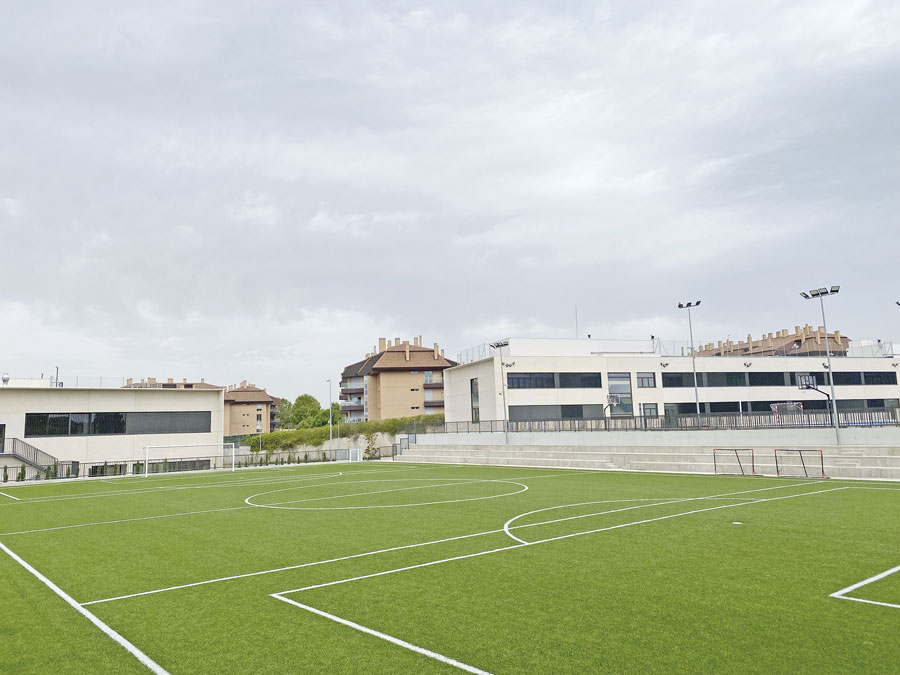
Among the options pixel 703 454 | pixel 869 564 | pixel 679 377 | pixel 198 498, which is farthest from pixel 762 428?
pixel 679 377

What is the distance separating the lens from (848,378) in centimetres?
6894

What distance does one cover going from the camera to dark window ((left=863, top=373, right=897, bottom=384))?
69875 millimetres

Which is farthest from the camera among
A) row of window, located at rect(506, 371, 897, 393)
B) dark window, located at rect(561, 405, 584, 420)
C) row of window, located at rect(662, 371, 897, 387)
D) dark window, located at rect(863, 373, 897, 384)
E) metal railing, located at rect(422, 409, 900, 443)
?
dark window, located at rect(863, 373, 897, 384)

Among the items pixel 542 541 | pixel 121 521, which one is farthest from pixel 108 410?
pixel 542 541

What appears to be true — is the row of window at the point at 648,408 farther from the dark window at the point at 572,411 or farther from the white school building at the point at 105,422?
the white school building at the point at 105,422

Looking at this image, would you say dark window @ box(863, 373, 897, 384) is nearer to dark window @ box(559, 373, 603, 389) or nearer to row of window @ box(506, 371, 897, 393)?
row of window @ box(506, 371, 897, 393)

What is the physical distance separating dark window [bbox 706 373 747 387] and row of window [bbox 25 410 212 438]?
4888 cm

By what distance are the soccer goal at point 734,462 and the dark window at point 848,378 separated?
163 feet

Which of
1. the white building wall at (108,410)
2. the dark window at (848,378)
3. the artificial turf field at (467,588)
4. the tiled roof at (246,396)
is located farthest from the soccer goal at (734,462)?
the tiled roof at (246,396)

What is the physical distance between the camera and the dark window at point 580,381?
62.5 meters

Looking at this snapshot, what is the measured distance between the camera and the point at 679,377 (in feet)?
216

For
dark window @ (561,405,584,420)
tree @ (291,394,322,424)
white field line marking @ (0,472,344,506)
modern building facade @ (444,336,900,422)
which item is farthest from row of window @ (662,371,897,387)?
tree @ (291,394,322,424)

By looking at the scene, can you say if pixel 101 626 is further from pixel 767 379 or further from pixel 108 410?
pixel 767 379

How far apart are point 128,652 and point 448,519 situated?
952 cm
